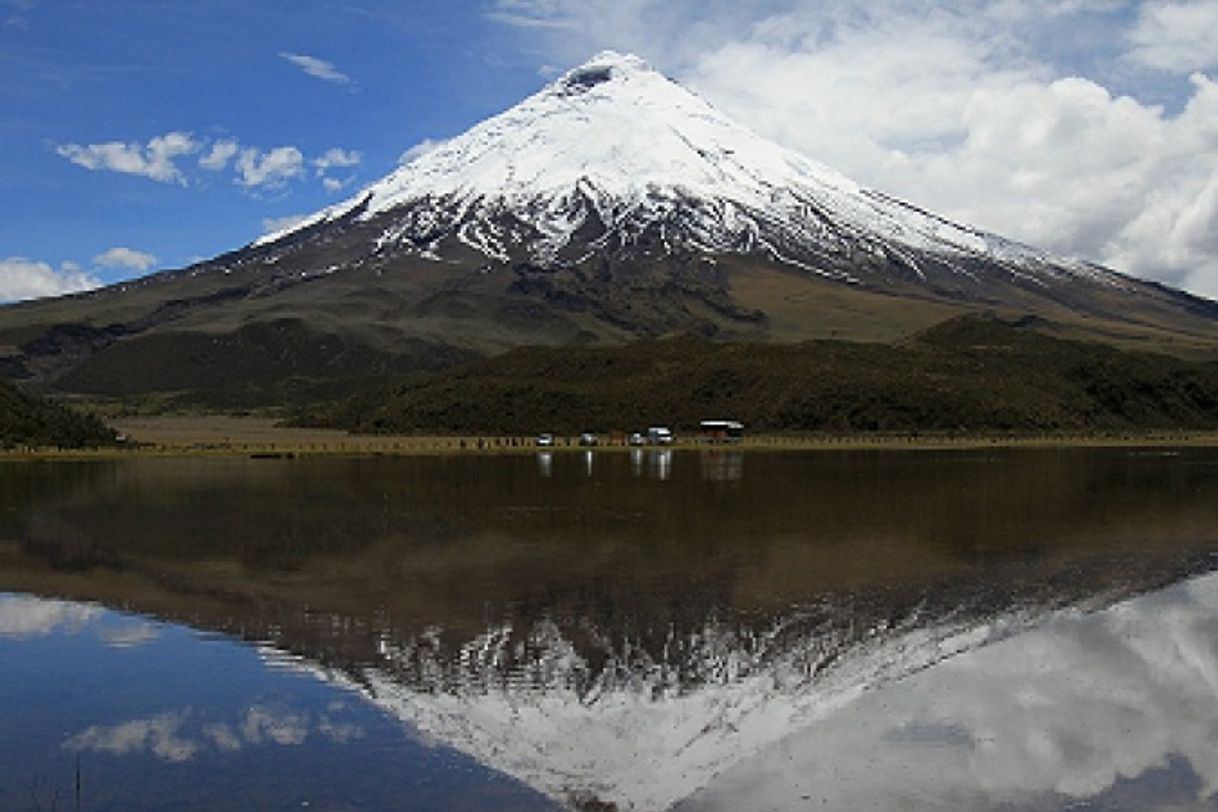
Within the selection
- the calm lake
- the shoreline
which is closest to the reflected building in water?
the shoreline

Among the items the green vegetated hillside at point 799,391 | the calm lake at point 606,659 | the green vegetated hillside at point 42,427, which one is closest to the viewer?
the calm lake at point 606,659

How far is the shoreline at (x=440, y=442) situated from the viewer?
74.8m

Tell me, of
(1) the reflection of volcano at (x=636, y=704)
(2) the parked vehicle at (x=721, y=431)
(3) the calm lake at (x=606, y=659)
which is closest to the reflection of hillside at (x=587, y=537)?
(3) the calm lake at (x=606, y=659)

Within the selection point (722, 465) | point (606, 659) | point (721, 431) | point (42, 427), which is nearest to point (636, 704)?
point (606, 659)

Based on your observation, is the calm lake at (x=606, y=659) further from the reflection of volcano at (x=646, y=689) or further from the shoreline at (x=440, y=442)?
the shoreline at (x=440, y=442)

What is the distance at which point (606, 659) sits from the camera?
18391 mm

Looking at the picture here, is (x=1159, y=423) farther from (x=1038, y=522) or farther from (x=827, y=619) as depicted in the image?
(x=827, y=619)

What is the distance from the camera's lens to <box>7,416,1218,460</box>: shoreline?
74812mm

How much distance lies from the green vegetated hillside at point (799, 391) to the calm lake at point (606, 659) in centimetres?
6614

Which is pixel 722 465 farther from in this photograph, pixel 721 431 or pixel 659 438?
pixel 721 431

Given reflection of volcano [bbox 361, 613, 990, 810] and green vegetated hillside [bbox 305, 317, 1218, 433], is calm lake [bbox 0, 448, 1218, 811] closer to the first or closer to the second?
reflection of volcano [bbox 361, 613, 990, 810]

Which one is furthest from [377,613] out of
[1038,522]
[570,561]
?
[1038,522]

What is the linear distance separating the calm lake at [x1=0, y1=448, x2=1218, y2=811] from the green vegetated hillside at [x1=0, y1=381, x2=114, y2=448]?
39.3 meters

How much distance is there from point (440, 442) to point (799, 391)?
3374cm
